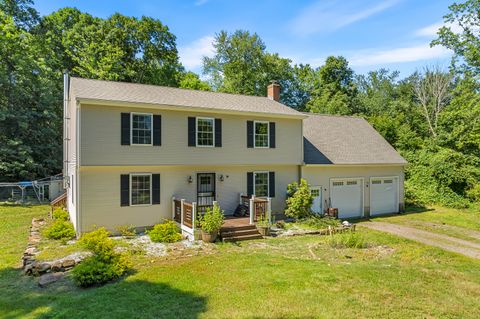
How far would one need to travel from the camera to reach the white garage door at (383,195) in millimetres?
17625

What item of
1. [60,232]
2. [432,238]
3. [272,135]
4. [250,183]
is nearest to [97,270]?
[60,232]

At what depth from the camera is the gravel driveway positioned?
11003mm

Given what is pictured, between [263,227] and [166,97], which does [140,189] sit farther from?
[263,227]

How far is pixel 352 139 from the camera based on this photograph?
62.7 feet

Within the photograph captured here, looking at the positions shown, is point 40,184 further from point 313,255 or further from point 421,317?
point 421,317

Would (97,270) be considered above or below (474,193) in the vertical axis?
below

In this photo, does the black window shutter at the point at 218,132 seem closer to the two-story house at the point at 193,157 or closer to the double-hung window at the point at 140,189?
the two-story house at the point at 193,157

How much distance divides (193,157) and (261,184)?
374 centimetres

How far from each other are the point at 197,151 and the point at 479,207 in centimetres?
1796

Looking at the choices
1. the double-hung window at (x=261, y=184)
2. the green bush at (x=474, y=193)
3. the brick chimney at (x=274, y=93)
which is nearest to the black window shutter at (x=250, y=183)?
the double-hung window at (x=261, y=184)

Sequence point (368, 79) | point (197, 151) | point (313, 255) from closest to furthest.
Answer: point (313, 255), point (197, 151), point (368, 79)

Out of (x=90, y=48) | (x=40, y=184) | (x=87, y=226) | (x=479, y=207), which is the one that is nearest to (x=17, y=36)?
(x=90, y=48)

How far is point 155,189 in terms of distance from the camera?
12.5m

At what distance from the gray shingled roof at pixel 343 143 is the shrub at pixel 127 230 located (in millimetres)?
8850
